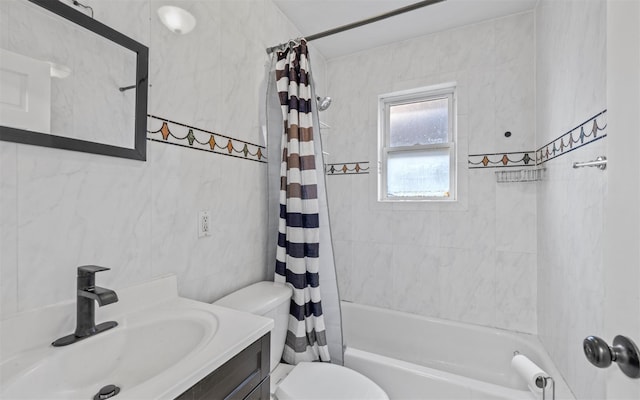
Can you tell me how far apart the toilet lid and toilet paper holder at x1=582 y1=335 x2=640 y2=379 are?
92 cm

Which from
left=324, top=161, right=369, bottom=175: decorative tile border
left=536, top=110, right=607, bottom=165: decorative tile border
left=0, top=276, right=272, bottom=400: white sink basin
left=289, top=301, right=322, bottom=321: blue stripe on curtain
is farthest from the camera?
left=324, top=161, right=369, bottom=175: decorative tile border

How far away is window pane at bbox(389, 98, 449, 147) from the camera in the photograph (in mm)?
2266

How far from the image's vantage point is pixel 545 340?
1.74m

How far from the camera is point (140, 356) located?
0.84 m

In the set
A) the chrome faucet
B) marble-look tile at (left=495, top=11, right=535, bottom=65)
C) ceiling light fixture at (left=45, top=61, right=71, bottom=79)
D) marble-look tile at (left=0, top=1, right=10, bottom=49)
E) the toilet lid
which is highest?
marble-look tile at (left=495, top=11, right=535, bottom=65)

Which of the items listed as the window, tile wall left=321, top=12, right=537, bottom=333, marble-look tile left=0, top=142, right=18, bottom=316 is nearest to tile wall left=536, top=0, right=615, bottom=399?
tile wall left=321, top=12, right=537, bottom=333

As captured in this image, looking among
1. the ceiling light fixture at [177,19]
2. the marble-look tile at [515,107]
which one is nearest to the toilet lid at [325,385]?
Answer: the ceiling light fixture at [177,19]

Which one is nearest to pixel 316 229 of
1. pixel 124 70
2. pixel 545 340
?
pixel 124 70

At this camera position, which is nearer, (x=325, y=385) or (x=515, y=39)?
(x=325, y=385)

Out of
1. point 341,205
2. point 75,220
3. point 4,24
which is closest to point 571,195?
point 341,205

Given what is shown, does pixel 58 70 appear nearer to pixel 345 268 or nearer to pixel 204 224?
pixel 204 224

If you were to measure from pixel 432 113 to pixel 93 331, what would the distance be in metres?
2.40

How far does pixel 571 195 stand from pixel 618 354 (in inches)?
45.2

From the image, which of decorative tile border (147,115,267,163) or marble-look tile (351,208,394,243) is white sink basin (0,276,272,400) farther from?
marble-look tile (351,208,394,243)
